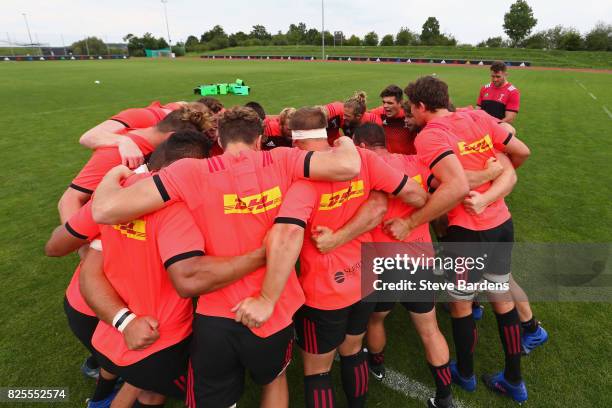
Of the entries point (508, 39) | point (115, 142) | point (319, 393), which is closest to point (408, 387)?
point (319, 393)

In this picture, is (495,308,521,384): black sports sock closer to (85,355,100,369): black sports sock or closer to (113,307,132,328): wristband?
(113,307,132,328): wristband

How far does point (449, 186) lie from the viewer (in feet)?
9.09

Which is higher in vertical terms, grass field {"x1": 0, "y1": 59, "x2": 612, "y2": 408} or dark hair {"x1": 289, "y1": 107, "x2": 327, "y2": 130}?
dark hair {"x1": 289, "y1": 107, "x2": 327, "y2": 130}

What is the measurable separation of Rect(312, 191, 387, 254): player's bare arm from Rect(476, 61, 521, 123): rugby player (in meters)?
6.70

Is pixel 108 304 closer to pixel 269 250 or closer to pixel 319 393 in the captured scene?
pixel 269 250

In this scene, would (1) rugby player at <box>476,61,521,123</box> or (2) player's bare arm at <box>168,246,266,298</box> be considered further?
(1) rugby player at <box>476,61,521,123</box>

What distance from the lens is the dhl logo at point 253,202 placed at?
2027mm

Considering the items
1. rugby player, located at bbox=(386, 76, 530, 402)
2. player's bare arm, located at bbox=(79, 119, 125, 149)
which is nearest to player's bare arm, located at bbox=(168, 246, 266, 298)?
rugby player, located at bbox=(386, 76, 530, 402)

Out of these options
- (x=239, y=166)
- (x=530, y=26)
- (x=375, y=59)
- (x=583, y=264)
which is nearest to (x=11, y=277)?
(x=239, y=166)

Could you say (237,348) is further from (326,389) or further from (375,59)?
(375,59)

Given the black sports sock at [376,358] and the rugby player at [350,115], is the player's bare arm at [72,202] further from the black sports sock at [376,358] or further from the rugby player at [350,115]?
the black sports sock at [376,358]

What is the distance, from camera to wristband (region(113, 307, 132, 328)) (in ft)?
6.93

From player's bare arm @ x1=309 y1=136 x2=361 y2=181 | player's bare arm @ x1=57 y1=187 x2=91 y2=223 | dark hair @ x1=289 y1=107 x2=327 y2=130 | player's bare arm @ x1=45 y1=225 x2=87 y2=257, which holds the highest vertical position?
dark hair @ x1=289 y1=107 x2=327 y2=130

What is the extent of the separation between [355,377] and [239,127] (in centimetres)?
205
